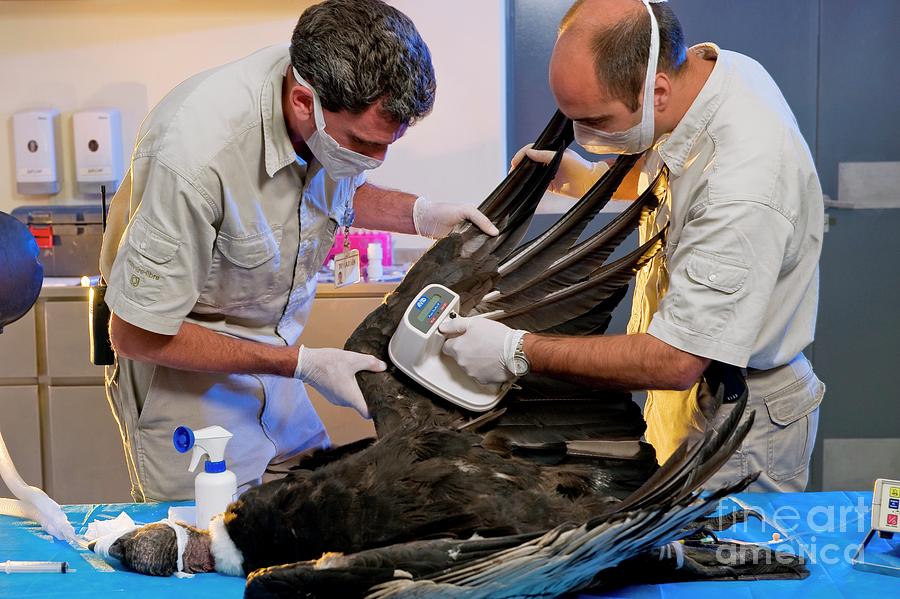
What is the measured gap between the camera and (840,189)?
3.57m

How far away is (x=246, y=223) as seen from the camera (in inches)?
71.5

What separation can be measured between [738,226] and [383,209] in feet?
3.22

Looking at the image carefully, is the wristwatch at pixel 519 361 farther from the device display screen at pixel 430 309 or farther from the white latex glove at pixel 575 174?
the white latex glove at pixel 575 174

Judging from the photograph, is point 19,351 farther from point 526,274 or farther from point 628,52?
point 628,52

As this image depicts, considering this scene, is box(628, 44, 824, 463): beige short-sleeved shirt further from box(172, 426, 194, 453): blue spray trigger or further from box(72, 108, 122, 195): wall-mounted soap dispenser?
box(72, 108, 122, 195): wall-mounted soap dispenser

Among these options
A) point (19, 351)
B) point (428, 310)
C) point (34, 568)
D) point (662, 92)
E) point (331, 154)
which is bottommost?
point (19, 351)

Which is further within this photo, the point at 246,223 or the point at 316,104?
the point at 246,223

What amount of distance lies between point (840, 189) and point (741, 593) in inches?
103

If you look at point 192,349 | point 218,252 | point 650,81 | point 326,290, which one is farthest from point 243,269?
point 326,290

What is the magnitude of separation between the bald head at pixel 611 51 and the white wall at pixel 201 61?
1993mm

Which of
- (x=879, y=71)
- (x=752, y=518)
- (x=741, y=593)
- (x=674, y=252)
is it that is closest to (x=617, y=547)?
(x=741, y=593)

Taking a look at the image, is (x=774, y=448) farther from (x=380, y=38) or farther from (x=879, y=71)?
(x=879, y=71)

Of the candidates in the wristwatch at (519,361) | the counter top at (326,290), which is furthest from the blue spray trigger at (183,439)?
the counter top at (326,290)

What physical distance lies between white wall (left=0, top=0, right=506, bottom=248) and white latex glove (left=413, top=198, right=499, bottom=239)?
4.97ft
